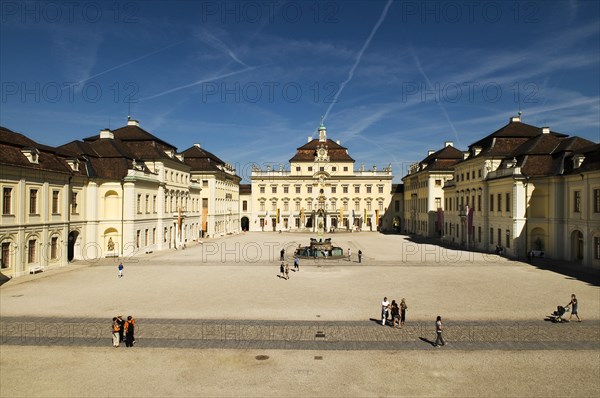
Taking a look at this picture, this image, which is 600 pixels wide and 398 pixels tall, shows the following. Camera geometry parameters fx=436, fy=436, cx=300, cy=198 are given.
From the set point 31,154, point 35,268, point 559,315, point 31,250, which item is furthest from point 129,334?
point 31,154

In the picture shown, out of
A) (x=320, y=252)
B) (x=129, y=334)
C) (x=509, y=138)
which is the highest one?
(x=509, y=138)

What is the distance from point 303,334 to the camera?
16219 millimetres


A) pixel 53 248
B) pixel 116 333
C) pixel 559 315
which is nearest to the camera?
pixel 116 333

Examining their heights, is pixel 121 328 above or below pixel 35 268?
above

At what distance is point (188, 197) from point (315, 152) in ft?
106

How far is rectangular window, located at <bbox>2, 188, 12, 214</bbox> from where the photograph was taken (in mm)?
27856

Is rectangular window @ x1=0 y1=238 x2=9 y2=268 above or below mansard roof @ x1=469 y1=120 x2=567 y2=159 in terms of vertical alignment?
below

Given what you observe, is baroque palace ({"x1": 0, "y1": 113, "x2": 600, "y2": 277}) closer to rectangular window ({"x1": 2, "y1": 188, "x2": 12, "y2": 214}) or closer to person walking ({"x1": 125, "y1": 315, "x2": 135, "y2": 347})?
rectangular window ({"x1": 2, "y1": 188, "x2": 12, "y2": 214})

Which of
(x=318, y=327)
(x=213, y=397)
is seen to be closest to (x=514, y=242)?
(x=318, y=327)

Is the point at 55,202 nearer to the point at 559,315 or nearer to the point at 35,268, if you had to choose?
the point at 35,268

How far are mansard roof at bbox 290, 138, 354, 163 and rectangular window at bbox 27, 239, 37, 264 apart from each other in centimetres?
5598

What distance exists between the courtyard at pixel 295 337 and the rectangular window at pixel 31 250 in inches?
96.3

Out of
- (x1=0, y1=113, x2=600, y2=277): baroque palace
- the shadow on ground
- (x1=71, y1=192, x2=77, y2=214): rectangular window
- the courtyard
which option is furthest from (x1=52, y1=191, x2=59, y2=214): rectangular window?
the shadow on ground

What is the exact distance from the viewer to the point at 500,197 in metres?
42.4
